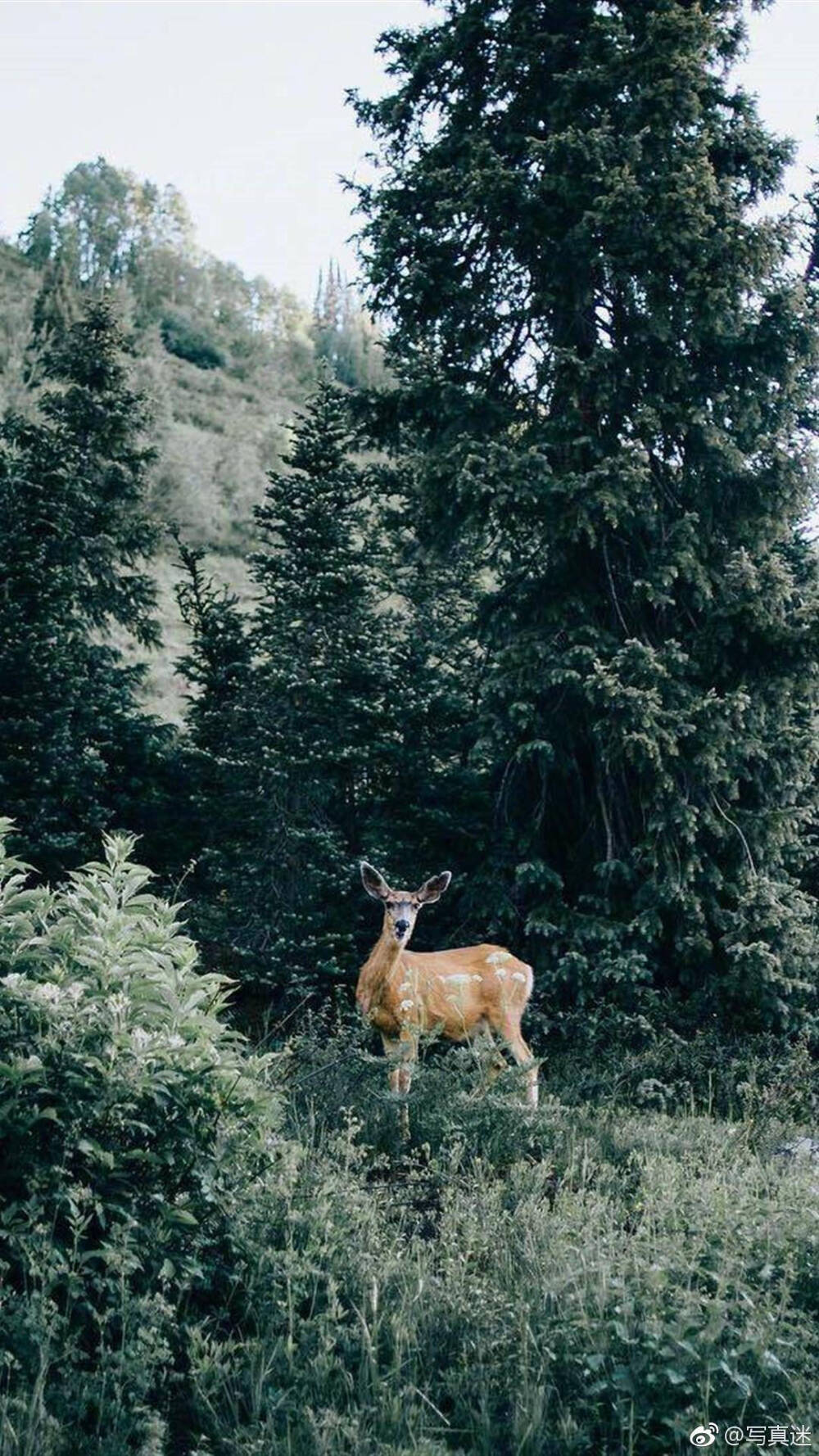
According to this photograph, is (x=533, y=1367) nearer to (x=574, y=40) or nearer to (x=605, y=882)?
(x=605, y=882)

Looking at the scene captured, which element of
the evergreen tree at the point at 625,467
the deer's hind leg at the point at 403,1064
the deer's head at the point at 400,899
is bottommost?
the deer's hind leg at the point at 403,1064

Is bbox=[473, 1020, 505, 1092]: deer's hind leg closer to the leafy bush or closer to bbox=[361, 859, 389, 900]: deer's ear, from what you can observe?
bbox=[361, 859, 389, 900]: deer's ear

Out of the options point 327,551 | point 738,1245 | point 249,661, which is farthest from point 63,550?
point 738,1245

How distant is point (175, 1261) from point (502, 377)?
10.3m

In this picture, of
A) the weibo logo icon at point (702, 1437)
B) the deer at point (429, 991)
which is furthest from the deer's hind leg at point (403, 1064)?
the weibo logo icon at point (702, 1437)

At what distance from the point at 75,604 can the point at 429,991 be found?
848 cm

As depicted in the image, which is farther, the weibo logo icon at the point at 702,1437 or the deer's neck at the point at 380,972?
the deer's neck at the point at 380,972

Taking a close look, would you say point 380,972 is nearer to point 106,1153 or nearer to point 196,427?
point 106,1153

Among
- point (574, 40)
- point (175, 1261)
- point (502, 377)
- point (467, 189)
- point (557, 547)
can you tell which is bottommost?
point (175, 1261)

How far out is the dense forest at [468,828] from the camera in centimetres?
466

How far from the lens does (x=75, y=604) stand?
53.2ft

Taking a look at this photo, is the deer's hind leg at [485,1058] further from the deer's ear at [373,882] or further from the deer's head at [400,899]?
the deer's ear at [373,882]

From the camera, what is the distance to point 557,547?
1227 cm

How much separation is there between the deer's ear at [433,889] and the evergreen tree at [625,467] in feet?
6.87
